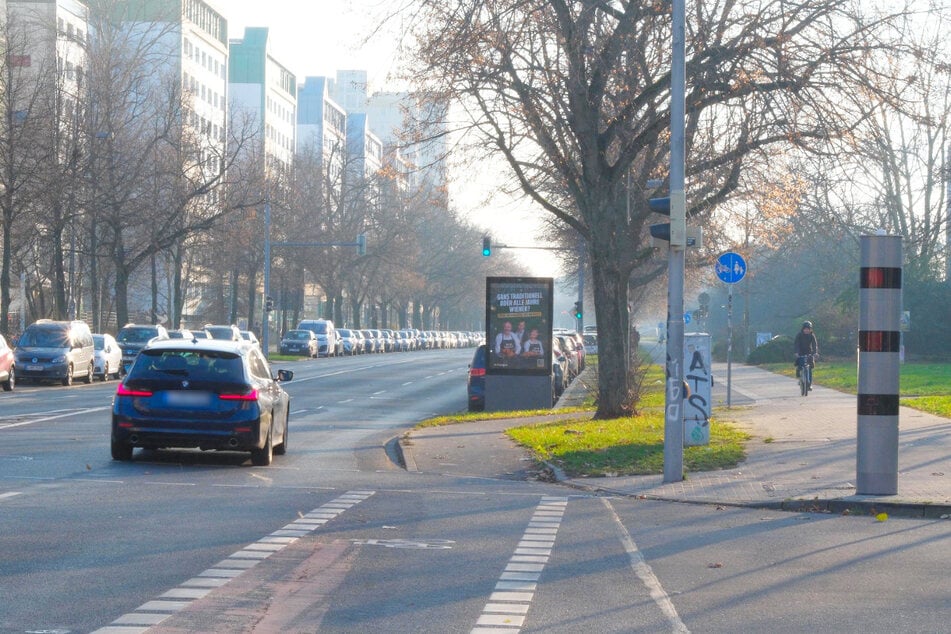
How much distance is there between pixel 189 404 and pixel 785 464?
7378 millimetres

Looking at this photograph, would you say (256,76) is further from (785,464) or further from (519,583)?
(519,583)

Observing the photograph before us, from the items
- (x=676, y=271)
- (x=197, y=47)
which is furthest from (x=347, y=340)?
(x=676, y=271)

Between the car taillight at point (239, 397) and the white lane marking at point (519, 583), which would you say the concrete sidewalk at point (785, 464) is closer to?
the car taillight at point (239, 397)

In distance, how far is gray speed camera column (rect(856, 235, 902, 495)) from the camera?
1285 centimetres

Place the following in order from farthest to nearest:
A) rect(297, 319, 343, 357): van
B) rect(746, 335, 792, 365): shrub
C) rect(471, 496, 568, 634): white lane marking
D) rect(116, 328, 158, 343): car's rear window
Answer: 1. rect(297, 319, 343, 357): van
2. rect(746, 335, 792, 365): shrub
3. rect(116, 328, 158, 343): car's rear window
4. rect(471, 496, 568, 634): white lane marking

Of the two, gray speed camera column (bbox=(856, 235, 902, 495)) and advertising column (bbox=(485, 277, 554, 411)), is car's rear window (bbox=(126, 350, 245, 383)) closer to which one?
gray speed camera column (bbox=(856, 235, 902, 495))

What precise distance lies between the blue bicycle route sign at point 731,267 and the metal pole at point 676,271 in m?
9.98

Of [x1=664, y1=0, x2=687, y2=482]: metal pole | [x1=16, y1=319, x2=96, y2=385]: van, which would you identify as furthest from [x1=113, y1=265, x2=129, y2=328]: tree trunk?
[x1=664, y1=0, x2=687, y2=482]: metal pole

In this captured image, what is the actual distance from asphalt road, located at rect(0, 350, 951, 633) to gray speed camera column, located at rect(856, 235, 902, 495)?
1.21 metres

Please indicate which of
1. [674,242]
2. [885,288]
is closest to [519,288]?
[674,242]

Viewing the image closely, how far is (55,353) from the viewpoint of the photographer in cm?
3566

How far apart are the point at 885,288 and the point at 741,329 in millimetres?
68029

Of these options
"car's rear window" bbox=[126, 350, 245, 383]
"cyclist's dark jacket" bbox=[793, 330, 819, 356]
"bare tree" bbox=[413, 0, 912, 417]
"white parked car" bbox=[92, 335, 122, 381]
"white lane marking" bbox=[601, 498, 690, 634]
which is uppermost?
"bare tree" bbox=[413, 0, 912, 417]

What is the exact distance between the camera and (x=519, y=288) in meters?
28.1
